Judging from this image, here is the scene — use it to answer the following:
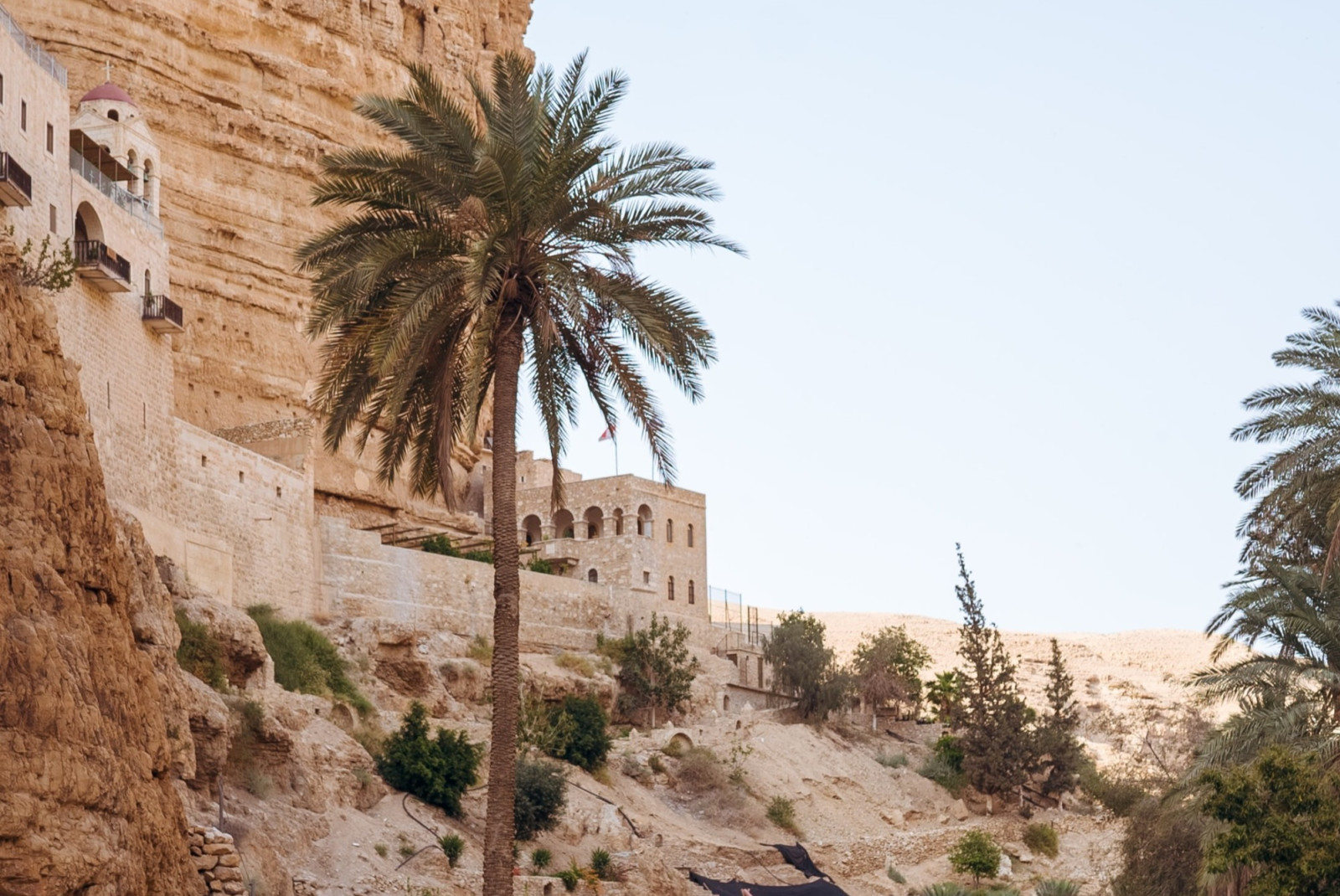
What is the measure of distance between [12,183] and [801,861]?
18255 mm

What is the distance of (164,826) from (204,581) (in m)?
17.1

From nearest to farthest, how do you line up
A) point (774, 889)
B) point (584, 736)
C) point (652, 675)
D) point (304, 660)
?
1. point (774, 889)
2. point (304, 660)
3. point (584, 736)
4. point (652, 675)

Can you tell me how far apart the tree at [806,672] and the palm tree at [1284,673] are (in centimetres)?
2296

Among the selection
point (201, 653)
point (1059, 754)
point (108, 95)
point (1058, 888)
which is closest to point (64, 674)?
point (201, 653)

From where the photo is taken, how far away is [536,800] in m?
30.4

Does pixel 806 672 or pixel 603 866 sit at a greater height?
pixel 806 672

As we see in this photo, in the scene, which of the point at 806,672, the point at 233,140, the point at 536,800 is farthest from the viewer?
the point at 806,672

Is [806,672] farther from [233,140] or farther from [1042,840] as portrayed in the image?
[233,140]

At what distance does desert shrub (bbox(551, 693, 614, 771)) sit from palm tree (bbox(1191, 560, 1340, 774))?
14.7 m

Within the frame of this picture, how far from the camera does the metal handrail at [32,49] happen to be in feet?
80.8

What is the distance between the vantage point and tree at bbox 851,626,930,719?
49125 millimetres

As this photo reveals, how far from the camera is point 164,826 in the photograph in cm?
1483

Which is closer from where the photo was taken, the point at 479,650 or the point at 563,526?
the point at 479,650

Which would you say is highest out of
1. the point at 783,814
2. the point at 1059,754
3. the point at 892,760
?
the point at 1059,754
